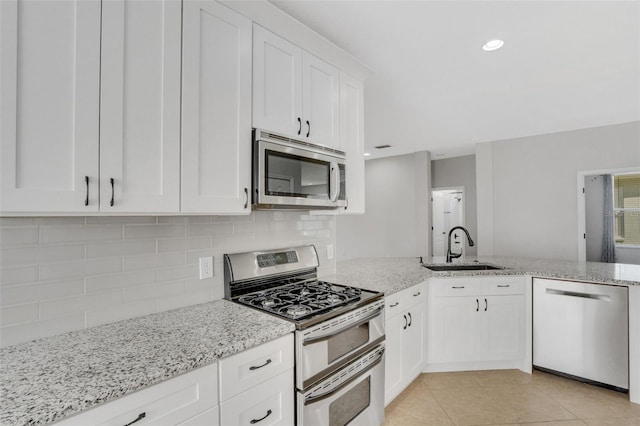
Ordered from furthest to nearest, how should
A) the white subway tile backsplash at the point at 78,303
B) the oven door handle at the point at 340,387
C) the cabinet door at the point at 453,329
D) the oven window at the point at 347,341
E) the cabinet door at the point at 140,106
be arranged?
the cabinet door at the point at 453,329, the oven window at the point at 347,341, the oven door handle at the point at 340,387, the white subway tile backsplash at the point at 78,303, the cabinet door at the point at 140,106

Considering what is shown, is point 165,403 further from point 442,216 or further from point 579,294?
point 442,216

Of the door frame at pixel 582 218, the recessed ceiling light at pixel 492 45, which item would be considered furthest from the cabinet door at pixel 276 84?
the door frame at pixel 582 218

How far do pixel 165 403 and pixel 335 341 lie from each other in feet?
2.78

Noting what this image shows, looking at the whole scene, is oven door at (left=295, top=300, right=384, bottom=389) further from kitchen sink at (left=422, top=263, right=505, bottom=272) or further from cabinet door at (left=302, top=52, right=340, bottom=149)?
kitchen sink at (left=422, top=263, right=505, bottom=272)

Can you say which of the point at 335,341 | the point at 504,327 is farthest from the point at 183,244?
the point at 504,327

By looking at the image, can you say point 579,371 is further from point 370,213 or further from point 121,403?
point 370,213

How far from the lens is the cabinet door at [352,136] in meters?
2.24

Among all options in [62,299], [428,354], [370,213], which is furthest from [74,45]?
[370,213]

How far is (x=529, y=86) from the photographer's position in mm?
2893

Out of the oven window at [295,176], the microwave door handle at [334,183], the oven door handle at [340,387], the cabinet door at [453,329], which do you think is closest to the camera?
the oven door handle at [340,387]

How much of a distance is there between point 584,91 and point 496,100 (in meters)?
0.79

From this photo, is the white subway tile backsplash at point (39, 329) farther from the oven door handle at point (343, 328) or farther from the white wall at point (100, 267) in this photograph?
the oven door handle at point (343, 328)

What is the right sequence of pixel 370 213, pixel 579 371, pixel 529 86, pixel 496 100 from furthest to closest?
pixel 370 213 → pixel 496 100 → pixel 529 86 → pixel 579 371

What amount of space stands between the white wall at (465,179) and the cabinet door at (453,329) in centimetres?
379
